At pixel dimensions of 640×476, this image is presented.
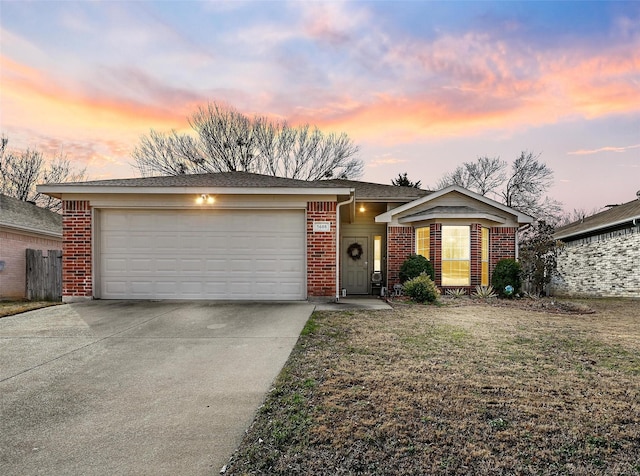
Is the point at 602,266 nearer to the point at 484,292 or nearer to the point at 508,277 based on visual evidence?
the point at 508,277

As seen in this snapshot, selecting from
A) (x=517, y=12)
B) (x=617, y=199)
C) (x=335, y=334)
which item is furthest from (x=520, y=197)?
(x=335, y=334)

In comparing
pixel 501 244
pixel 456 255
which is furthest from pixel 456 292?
pixel 501 244

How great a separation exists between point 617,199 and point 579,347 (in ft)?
92.6

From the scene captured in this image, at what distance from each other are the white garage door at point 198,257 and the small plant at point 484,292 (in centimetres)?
599

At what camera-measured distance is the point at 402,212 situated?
12.4m

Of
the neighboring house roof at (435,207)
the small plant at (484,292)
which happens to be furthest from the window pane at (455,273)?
the neighboring house roof at (435,207)

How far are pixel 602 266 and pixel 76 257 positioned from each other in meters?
18.6

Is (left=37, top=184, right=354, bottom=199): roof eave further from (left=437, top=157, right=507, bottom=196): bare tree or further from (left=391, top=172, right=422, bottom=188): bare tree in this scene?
(left=437, top=157, right=507, bottom=196): bare tree

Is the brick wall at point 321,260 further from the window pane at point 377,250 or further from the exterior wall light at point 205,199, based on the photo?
the window pane at point 377,250

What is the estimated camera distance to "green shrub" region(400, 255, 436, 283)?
11.2m

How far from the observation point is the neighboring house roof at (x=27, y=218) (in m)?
11.9

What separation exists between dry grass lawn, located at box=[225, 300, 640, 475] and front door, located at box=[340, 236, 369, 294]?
23.7ft

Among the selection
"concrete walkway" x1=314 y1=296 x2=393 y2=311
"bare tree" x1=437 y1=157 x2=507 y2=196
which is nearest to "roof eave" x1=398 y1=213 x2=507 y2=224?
"concrete walkway" x1=314 y1=296 x2=393 y2=311

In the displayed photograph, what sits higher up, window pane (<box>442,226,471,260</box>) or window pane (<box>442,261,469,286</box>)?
window pane (<box>442,226,471,260</box>)
